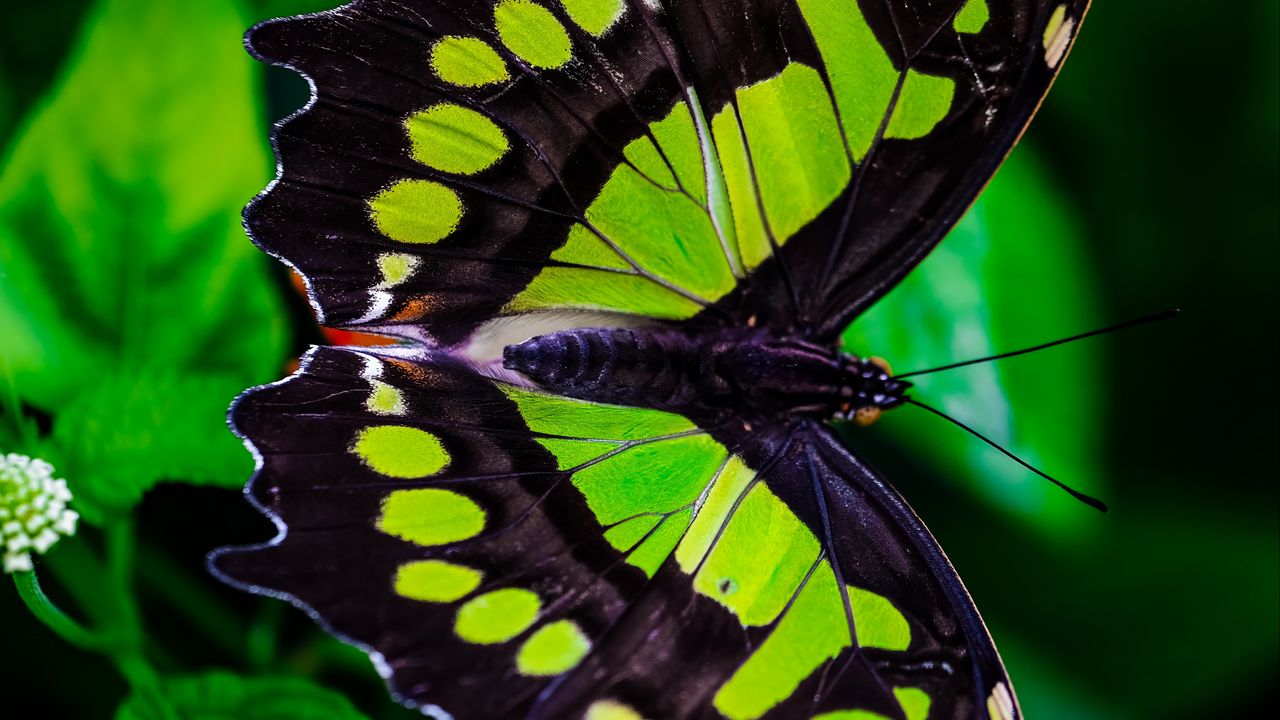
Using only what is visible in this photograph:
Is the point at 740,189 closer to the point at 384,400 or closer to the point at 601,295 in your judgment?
the point at 601,295

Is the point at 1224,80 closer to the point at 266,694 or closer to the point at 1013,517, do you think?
the point at 1013,517

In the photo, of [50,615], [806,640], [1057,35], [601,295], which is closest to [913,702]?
[806,640]

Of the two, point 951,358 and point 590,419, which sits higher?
point 951,358

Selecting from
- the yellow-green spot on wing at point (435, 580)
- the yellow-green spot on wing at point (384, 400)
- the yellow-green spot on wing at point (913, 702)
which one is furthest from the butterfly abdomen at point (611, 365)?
the yellow-green spot on wing at point (913, 702)

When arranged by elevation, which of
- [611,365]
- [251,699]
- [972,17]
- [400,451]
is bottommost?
[251,699]

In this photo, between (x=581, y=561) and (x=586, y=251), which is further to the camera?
(x=586, y=251)
